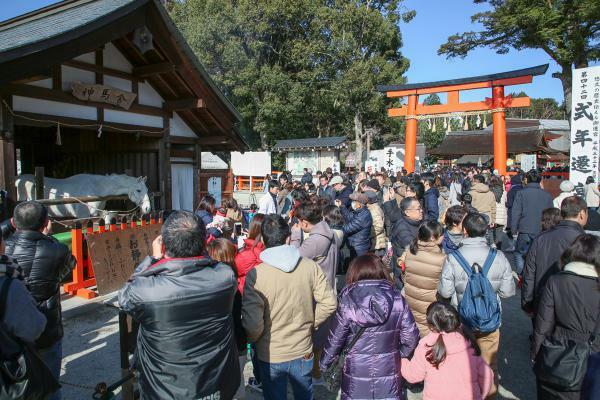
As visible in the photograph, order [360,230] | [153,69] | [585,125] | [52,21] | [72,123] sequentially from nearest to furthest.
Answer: [360,230]
[72,123]
[52,21]
[153,69]
[585,125]

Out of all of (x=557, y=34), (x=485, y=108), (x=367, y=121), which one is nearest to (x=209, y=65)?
(x=367, y=121)

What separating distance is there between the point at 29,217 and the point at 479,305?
10.9 ft

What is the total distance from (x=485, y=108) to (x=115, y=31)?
14010 mm

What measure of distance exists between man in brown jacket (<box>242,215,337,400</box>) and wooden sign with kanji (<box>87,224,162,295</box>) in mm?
4326

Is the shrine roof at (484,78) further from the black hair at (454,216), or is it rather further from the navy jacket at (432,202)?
the black hair at (454,216)

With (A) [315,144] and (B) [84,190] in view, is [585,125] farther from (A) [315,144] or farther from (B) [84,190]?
(A) [315,144]

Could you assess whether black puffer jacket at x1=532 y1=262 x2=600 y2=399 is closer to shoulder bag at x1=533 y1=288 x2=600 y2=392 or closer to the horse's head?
shoulder bag at x1=533 y1=288 x2=600 y2=392

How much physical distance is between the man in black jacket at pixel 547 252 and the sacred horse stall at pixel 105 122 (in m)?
5.63

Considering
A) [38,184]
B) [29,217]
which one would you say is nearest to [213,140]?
[38,184]

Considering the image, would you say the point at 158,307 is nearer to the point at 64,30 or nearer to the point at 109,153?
the point at 64,30

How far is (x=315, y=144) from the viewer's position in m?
22.6

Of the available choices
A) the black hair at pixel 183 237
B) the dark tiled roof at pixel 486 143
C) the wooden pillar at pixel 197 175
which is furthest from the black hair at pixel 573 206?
the dark tiled roof at pixel 486 143

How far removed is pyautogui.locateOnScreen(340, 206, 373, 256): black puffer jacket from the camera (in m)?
5.07

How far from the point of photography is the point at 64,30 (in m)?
5.59
